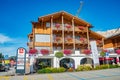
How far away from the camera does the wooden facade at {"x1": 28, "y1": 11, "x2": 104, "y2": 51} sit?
3884 centimetres

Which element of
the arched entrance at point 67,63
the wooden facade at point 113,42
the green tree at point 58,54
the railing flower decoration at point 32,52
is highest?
the wooden facade at point 113,42

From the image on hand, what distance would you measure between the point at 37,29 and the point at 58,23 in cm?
522

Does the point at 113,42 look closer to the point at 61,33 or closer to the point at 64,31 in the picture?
the point at 64,31

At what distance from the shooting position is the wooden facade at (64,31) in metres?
38.8

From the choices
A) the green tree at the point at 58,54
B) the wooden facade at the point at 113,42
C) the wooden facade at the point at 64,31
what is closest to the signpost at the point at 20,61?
the green tree at the point at 58,54

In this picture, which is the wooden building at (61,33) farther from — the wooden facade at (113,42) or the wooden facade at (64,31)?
the wooden facade at (113,42)

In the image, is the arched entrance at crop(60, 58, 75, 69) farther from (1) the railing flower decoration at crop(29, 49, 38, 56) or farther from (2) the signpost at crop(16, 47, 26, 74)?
(2) the signpost at crop(16, 47, 26, 74)

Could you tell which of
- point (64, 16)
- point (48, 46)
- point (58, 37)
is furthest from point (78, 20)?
point (48, 46)

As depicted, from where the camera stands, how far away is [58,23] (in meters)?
40.9

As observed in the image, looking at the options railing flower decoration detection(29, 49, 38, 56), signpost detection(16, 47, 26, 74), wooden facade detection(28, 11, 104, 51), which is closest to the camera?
signpost detection(16, 47, 26, 74)

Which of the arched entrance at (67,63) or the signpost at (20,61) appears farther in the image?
the arched entrance at (67,63)

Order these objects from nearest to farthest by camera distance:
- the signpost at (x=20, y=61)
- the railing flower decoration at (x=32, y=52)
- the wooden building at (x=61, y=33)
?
the signpost at (x=20, y=61) → the railing flower decoration at (x=32, y=52) → the wooden building at (x=61, y=33)

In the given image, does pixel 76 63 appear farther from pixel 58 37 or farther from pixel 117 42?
pixel 117 42

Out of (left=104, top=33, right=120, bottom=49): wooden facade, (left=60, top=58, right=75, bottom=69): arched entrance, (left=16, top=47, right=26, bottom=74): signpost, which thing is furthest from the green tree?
(left=104, top=33, right=120, bottom=49): wooden facade
